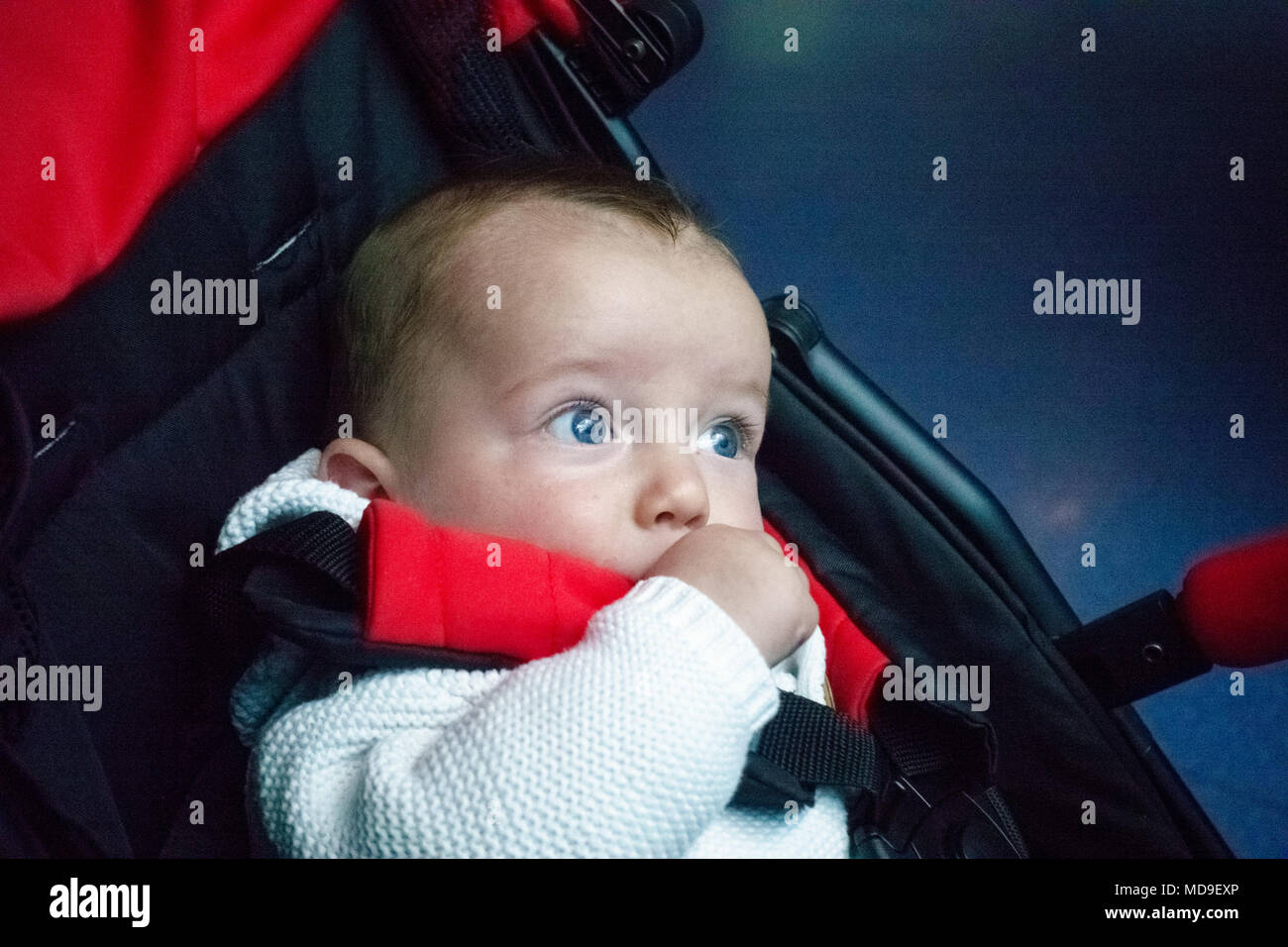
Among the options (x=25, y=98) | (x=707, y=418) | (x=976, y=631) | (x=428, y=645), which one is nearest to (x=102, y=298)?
(x=25, y=98)

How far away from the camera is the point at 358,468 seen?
68 cm

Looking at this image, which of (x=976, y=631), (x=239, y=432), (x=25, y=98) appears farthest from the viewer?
(x=976, y=631)

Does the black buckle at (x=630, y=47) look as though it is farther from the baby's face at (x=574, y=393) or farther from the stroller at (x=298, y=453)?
the baby's face at (x=574, y=393)

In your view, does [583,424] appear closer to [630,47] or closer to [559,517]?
[559,517]

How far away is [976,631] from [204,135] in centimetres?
61

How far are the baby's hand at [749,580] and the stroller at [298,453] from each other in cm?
20

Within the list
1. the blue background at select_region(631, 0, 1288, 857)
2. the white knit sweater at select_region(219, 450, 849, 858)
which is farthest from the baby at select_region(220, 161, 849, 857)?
the blue background at select_region(631, 0, 1288, 857)

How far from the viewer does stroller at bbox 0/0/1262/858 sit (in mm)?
532

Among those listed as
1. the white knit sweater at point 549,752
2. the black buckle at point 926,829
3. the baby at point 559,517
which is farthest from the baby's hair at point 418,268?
the black buckle at point 926,829

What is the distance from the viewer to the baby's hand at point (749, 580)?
593 millimetres

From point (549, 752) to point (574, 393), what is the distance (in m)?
0.23

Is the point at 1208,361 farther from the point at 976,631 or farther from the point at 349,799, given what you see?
the point at 349,799

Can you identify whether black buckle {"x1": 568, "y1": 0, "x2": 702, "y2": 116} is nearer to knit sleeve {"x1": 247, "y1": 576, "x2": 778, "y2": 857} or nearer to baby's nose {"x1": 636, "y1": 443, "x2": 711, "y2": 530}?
baby's nose {"x1": 636, "y1": 443, "x2": 711, "y2": 530}
